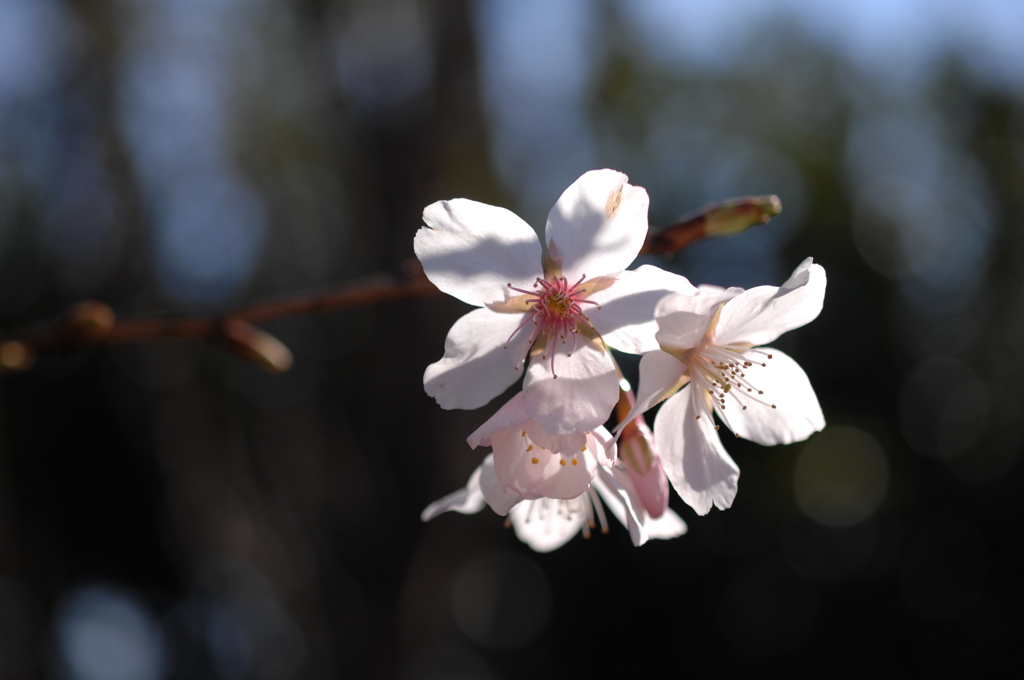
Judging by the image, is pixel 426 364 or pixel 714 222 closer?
pixel 714 222

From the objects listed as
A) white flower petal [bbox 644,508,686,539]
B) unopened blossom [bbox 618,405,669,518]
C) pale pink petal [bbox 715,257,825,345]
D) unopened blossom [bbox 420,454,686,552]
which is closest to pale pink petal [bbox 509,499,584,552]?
unopened blossom [bbox 420,454,686,552]

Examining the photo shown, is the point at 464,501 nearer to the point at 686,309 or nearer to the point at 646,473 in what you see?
the point at 646,473

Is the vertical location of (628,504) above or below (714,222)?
below

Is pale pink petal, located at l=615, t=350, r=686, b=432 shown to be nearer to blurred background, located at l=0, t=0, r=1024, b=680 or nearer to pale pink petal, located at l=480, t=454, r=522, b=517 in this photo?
pale pink petal, located at l=480, t=454, r=522, b=517

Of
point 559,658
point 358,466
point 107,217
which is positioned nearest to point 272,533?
point 358,466

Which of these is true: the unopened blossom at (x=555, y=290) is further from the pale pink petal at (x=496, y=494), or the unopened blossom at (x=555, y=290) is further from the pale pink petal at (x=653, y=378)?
the pale pink petal at (x=496, y=494)

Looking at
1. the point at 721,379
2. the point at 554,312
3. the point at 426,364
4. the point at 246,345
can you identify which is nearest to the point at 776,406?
the point at 721,379

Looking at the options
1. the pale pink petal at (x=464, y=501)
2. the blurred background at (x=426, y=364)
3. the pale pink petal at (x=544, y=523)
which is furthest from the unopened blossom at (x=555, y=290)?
the blurred background at (x=426, y=364)
